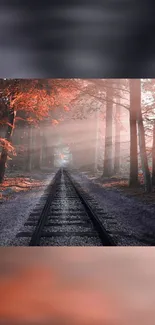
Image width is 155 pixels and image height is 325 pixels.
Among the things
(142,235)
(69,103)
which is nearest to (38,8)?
(69,103)

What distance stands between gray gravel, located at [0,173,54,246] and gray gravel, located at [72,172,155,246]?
821 millimetres

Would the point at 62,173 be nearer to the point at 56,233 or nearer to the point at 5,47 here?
the point at 56,233

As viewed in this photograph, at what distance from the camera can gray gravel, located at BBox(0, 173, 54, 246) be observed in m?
4.68

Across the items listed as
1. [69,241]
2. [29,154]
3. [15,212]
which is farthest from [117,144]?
[15,212]

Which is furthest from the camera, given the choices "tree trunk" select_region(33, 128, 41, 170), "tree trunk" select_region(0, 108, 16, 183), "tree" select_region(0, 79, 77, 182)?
"tree trunk" select_region(33, 128, 41, 170)

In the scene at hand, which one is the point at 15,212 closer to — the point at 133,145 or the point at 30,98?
the point at 30,98

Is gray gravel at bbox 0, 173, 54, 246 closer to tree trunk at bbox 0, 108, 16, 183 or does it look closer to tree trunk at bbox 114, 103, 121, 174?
tree trunk at bbox 0, 108, 16, 183

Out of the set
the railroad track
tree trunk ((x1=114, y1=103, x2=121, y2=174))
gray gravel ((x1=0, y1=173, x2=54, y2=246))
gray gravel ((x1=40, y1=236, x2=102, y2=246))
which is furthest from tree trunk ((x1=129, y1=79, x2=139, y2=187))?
gray gravel ((x1=0, y1=173, x2=54, y2=246))

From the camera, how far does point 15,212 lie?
479cm

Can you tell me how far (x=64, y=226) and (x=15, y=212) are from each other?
0.64 meters

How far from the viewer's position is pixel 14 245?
464 cm

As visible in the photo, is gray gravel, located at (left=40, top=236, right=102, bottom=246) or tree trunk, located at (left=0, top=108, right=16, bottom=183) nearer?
gray gravel, located at (left=40, top=236, right=102, bottom=246)

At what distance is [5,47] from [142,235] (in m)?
2.64

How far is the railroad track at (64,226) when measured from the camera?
15.2 feet
